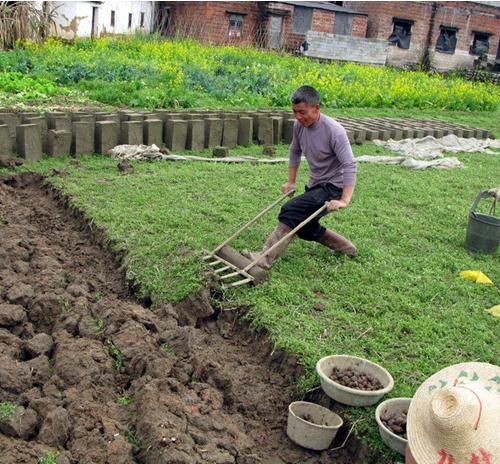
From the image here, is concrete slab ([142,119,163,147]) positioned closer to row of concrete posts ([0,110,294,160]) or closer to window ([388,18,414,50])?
row of concrete posts ([0,110,294,160])

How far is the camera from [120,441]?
356cm

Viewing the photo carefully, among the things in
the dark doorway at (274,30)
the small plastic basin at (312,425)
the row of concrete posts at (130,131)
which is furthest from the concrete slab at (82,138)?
the dark doorway at (274,30)

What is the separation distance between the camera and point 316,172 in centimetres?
631

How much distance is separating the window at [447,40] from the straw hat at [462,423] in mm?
31680

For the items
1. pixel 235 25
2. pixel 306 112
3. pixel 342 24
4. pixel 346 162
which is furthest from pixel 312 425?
pixel 342 24

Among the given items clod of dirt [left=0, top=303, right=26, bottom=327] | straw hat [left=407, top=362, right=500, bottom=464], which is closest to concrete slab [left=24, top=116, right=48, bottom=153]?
clod of dirt [left=0, top=303, right=26, bottom=327]

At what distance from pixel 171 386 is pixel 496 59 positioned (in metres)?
34.0

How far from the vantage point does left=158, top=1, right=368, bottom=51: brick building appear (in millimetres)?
26531

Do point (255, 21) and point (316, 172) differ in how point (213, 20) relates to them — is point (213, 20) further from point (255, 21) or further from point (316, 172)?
point (316, 172)

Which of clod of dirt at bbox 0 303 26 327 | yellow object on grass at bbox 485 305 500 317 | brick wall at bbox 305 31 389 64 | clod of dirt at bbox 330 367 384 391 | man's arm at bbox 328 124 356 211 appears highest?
brick wall at bbox 305 31 389 64

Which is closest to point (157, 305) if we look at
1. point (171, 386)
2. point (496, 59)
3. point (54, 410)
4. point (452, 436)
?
point (171, 386)

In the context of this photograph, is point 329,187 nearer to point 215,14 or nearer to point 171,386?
point 171,386

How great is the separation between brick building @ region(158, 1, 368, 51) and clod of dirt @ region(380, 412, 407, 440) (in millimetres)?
23809

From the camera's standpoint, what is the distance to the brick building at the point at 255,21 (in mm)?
26531
